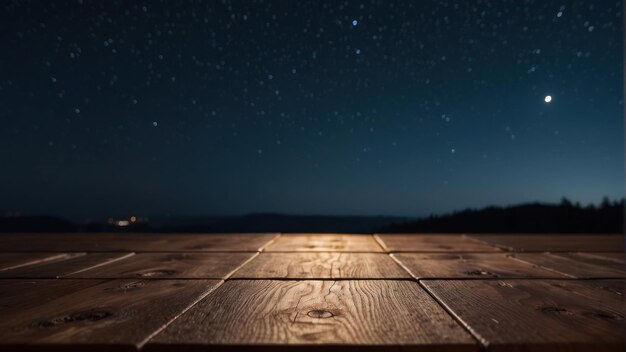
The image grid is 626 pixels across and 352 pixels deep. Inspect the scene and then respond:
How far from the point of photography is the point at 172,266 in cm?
183

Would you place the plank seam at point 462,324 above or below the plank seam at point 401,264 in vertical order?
below

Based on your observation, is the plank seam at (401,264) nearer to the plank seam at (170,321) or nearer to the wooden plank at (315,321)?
the wooden plank at (315,321)

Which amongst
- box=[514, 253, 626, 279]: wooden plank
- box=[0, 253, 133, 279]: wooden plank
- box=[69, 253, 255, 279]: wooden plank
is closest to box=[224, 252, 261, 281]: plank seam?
box=[69, 253, 255, 279]: wooden plank

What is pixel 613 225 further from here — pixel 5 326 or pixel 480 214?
pixel 5 326

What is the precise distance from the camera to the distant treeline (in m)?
16.0

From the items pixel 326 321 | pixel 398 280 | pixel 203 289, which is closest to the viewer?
pixel 326 321

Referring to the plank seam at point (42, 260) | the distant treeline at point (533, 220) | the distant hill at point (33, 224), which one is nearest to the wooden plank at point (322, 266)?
the plank seam at point (42, 260)

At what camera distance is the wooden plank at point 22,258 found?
6.26 feet

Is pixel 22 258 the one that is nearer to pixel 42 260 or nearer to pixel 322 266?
pixel 42 260

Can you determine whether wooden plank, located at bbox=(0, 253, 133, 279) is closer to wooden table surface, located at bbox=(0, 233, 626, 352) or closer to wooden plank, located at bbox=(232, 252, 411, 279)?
wooden table surface, located at bbox=(0, 233, 626, 352)

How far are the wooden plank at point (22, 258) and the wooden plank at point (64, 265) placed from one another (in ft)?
0.23

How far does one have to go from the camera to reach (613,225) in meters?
15.1

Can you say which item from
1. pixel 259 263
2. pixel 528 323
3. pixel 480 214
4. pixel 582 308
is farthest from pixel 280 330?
pixel 480 214

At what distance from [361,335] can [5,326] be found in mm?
936
